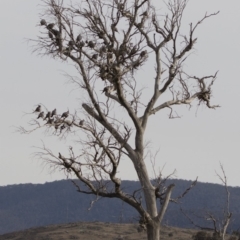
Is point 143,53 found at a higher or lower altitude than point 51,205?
lower

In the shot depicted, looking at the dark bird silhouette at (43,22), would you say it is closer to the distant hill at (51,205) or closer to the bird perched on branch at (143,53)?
the bird perched on branch at (143,53)

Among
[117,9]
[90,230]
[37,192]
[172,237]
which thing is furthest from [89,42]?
[37,192]

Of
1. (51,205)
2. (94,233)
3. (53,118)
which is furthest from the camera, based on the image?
(51,205)

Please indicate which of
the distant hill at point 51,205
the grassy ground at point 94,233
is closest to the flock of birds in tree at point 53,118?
the grassy ground at point 94,233

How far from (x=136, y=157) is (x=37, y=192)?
5041 inches

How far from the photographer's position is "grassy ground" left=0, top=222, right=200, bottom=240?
5534 centimetres

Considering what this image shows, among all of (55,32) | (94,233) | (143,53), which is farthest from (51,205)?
(55,32)

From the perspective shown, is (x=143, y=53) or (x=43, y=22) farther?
(x=143, y=53)

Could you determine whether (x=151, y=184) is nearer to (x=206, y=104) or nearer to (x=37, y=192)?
(x=206, y=104)

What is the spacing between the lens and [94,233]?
59062mm

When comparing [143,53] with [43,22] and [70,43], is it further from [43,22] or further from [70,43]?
[43,22]

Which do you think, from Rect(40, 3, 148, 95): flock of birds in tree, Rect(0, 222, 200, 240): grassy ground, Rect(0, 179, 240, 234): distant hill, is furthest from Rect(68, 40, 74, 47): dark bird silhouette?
Rect(0, 179, 240, 234): distant hill

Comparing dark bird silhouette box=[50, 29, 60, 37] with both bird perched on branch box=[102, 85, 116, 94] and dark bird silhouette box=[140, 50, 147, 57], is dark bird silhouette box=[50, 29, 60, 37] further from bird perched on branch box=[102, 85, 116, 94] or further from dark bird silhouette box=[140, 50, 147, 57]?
dark bird silhouette box=[140, 50, 147, 57]

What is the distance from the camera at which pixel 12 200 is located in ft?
456
